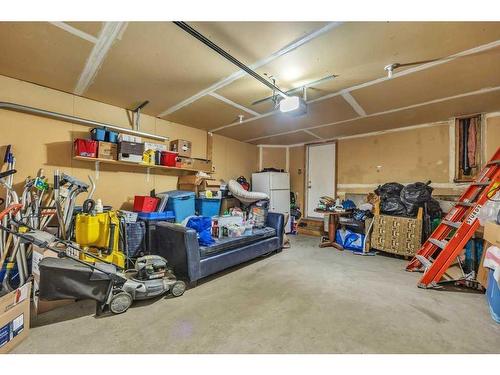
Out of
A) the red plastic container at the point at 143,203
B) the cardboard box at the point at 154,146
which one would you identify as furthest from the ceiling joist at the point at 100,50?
the red plastic container at the point at 143,203

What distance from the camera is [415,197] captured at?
3.57 meters

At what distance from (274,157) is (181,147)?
2926mm

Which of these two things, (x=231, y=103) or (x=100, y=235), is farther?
(x=231, y=103)

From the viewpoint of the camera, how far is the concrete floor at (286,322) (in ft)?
5.05

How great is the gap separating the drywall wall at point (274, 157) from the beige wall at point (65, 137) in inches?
97.5

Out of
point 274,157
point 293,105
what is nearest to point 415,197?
point 293,105

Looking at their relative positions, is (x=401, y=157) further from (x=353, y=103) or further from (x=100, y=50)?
(x=100, y=50)

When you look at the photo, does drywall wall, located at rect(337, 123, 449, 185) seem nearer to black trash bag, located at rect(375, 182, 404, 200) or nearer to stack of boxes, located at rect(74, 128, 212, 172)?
black trash bag, located at rect(375, 182, 404, 200)

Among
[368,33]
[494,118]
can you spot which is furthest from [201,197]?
[494,118]

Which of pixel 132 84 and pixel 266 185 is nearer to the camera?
pixel 132 84

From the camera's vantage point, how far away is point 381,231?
386cm

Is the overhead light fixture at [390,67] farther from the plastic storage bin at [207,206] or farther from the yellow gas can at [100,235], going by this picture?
the yellow gas can at [100,235]

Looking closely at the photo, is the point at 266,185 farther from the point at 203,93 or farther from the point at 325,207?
the point at 203,93
